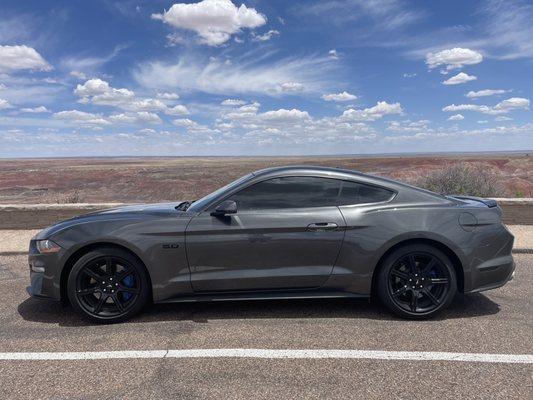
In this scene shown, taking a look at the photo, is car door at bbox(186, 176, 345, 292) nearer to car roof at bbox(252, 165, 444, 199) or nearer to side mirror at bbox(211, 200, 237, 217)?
side mirror at bbox(211, 200, 237, 217)

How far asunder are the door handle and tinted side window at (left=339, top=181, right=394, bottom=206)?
0.26 m

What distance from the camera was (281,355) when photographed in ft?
11.6

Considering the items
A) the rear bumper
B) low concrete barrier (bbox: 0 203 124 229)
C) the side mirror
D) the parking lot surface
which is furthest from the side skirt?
low concrete barrier (bbox: 0 203 124 229)

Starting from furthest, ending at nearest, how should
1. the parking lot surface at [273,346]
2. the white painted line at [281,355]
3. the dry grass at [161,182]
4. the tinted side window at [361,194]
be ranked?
the dry grass at [161,182] → the tinted side window at [361,194] → the white painted line at [281,355] → the parking lot surface at [273,346]

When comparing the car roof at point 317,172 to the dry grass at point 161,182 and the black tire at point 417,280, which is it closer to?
the black tire at point 417,280

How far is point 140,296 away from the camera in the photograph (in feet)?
13.9

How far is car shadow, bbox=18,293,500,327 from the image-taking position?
437 centimetres

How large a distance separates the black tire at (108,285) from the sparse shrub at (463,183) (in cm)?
956

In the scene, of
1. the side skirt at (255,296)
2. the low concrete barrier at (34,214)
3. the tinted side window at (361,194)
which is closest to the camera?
the side skirt at (255,296)

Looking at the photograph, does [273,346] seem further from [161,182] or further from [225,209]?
[161,182]

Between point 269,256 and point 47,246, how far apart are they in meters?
2.08

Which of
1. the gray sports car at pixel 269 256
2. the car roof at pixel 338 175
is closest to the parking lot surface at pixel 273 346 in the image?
the gray sports car at pixel 269 256

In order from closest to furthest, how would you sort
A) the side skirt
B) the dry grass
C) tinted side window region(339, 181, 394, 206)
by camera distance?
the side skirt
tinted side window region(339, 181, 394, 206)
the dry grass

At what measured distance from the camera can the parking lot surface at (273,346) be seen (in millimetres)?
3059
